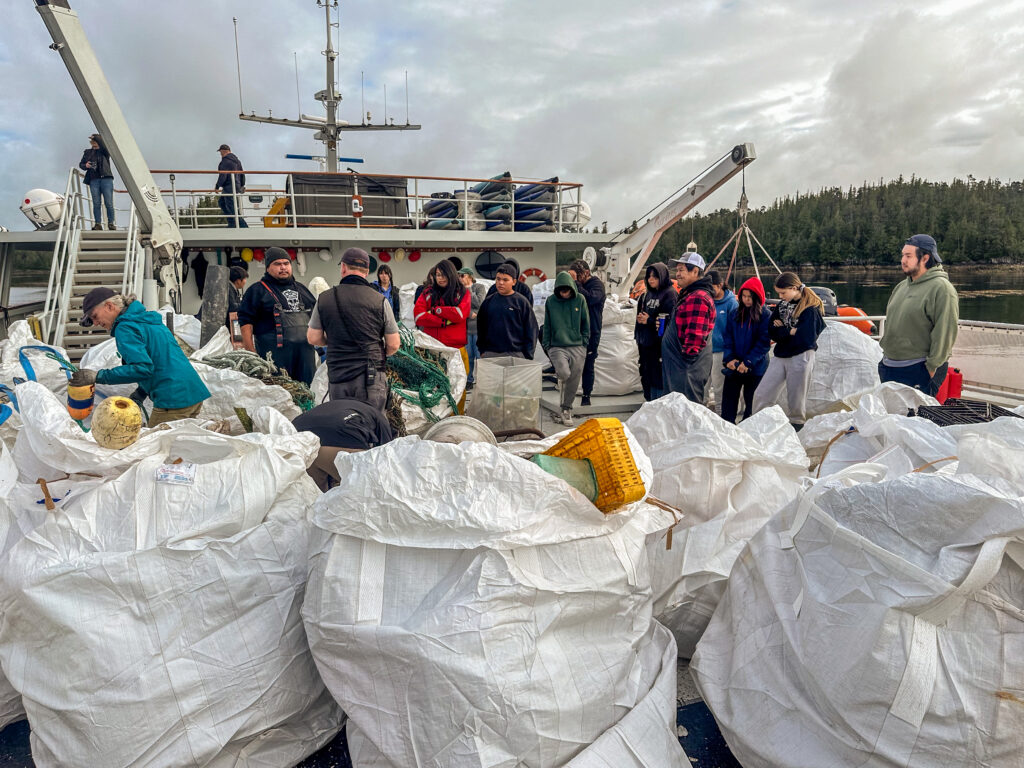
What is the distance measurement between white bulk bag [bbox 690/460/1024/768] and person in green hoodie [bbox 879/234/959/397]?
2447 mm

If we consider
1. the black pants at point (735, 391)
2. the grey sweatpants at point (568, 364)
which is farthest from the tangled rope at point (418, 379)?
the black pants at point (735, 391)

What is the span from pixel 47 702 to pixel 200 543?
48cm

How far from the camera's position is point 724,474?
228cm

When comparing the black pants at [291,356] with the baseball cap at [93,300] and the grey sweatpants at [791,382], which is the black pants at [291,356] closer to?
the baseball cap at [93,300]

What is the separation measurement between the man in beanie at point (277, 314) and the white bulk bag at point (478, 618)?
10.7 feet

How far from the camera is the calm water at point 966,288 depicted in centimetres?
3216

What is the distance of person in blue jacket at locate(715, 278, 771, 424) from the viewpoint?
4812mm

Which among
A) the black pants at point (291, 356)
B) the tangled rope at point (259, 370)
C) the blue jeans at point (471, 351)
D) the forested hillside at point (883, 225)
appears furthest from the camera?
the forested hillside at point (883, 225)

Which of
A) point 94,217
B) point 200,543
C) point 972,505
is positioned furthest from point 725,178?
point 94,217

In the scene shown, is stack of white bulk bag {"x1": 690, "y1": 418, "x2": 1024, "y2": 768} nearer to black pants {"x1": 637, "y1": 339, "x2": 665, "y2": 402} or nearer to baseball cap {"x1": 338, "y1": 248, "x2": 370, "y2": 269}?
baseball cap {"x1": 338, "y1": 248, "x2": 370, "y2": 269}

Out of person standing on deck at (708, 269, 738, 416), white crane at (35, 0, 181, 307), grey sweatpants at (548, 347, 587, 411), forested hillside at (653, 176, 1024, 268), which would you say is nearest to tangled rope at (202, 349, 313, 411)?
grey sweatpants at (548, 347, 587, 411)

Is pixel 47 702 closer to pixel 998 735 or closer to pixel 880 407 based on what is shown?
pixel 998 735

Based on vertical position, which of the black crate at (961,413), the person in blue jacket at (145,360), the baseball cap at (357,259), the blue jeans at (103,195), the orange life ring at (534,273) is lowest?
the black crate at (961,413)

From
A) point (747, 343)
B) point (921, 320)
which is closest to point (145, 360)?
point (747, 343)
